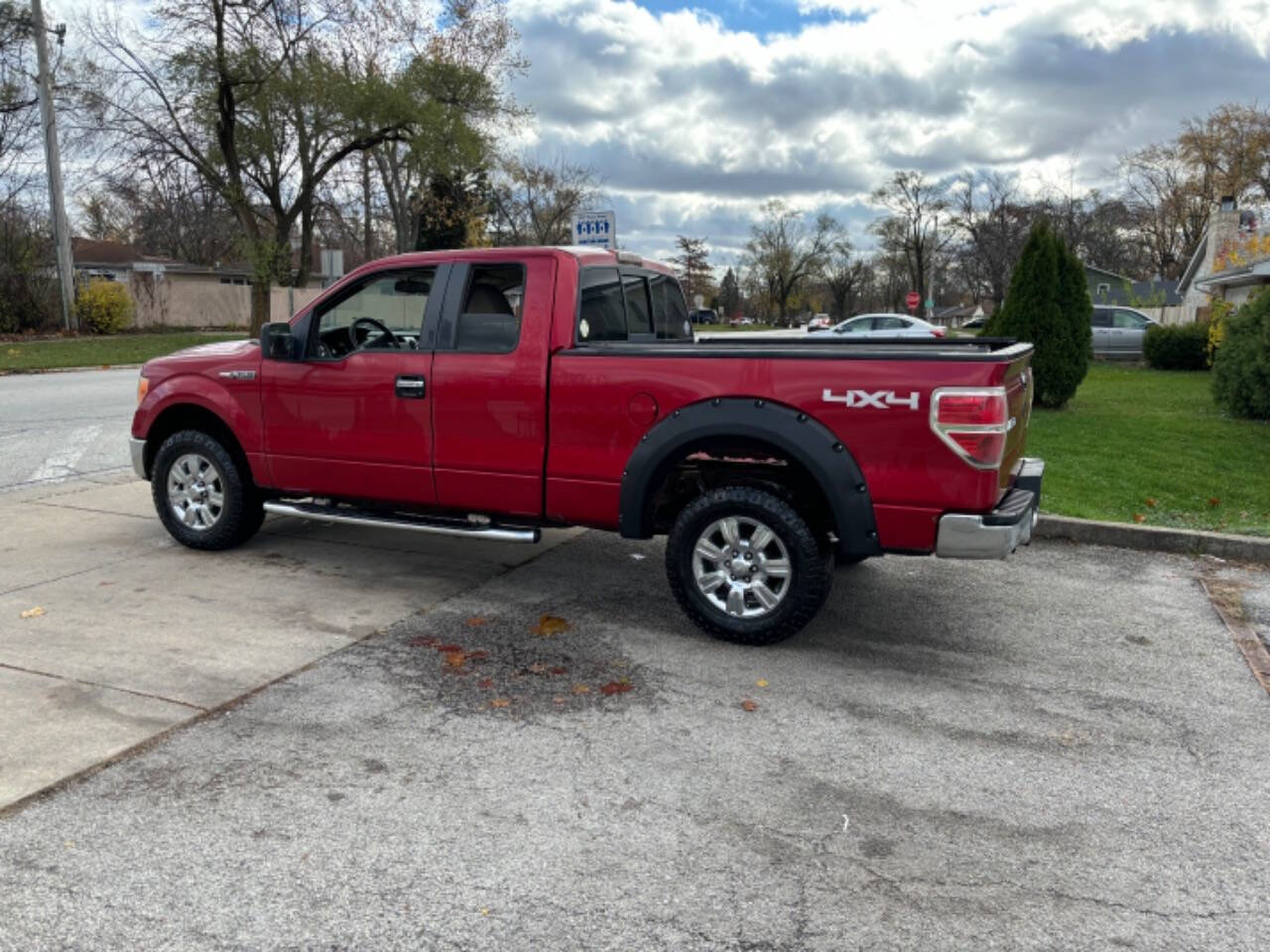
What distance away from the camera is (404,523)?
Result: 18.4 feet

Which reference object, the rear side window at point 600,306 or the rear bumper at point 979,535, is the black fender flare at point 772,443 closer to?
the rear bumper at point 979,535

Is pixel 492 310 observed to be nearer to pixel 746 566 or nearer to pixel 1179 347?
pixel 746 566

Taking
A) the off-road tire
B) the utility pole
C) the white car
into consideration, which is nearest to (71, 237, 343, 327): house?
the utility pole

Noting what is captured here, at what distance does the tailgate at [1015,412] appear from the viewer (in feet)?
14.8

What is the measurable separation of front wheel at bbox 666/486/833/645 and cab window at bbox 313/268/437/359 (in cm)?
209

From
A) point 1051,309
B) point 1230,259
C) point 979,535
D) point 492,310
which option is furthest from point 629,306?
point 1230,259

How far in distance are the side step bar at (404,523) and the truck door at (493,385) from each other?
0.12 metres

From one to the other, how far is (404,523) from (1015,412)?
338 centimetres

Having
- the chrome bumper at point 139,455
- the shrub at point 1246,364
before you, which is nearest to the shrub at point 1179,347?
the shrub at point 1246,364

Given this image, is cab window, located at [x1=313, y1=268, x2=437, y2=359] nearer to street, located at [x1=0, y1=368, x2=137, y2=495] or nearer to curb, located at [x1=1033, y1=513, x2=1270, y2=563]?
street, located at [x1=0, y1=368, x2=137, y2=495]

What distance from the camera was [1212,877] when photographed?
295 centimetres

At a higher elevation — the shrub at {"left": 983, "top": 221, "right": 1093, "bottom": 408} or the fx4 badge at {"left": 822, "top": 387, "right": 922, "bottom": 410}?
the shrub at {"left": 983, "top": 221, "right": 1093, "bottom": 408}

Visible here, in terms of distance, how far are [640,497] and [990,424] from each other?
1.71 metres

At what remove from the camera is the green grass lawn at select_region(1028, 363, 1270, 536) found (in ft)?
25.7
